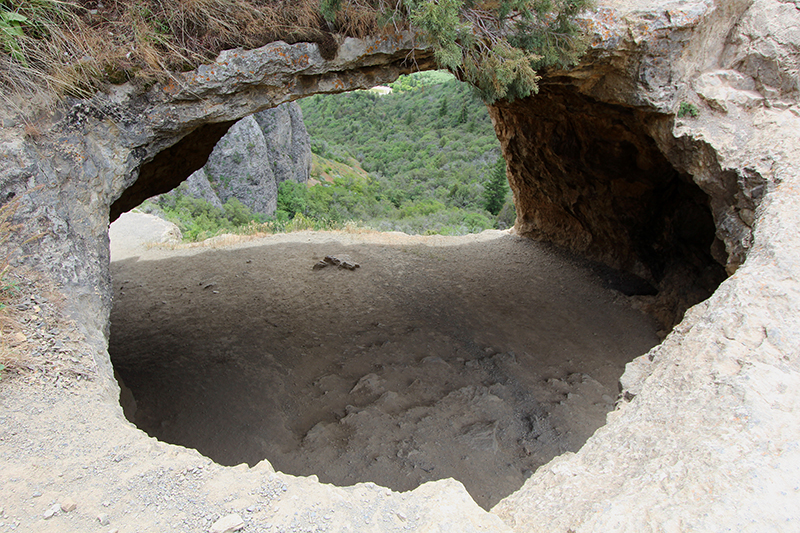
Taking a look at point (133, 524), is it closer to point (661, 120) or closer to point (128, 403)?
point (128, 403)

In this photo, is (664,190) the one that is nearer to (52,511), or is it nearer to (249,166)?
(52,511)

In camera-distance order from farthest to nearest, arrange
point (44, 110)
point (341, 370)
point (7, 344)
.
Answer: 1. point (341, 370)
2. point (44, 110)
3. point (7, 344)

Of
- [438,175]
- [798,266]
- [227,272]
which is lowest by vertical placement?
[438,175]

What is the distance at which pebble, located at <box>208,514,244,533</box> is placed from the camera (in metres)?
2.31

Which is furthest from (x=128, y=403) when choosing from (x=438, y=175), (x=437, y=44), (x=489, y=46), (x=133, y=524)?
(x=438, y=175)

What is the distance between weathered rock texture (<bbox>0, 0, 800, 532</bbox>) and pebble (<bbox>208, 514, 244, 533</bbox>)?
300 millimetres

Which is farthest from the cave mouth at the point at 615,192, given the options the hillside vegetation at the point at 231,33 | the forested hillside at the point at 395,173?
the forested hillside at the point at 395,173

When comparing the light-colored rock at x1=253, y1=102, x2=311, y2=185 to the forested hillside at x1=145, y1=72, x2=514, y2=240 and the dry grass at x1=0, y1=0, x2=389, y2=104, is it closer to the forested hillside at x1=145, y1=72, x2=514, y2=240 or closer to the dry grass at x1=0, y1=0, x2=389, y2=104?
the forested hillside at x1=145, y1=72, x2=514, y2=240

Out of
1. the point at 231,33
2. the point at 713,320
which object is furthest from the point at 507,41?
the point at 713,320

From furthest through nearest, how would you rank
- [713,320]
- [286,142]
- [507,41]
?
[286,142] < [507,41] < [713,320]

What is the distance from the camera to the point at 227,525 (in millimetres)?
2320

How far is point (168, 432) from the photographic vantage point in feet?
17.5

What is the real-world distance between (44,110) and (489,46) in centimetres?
398

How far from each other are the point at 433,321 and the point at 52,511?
5.83 meters
